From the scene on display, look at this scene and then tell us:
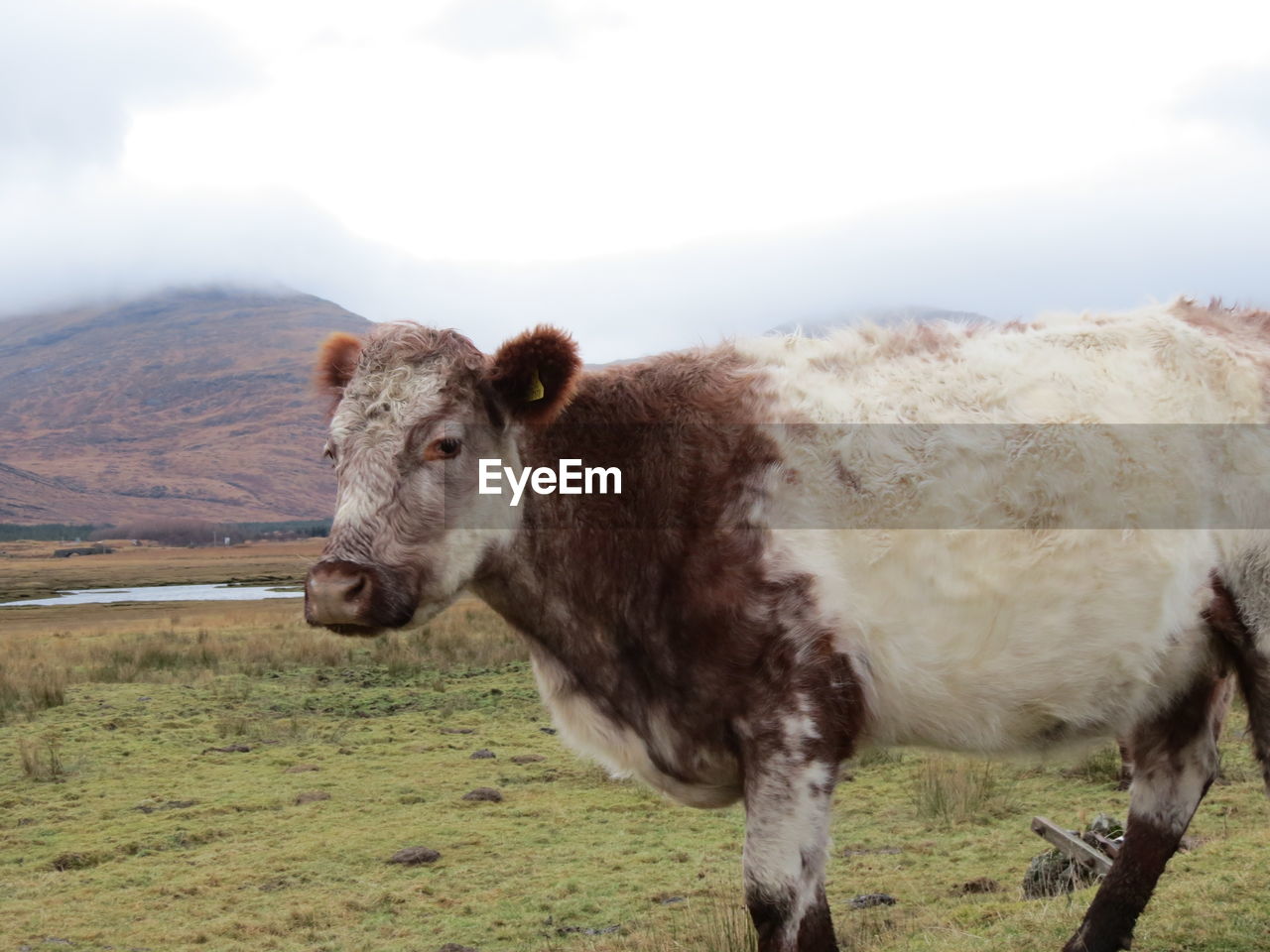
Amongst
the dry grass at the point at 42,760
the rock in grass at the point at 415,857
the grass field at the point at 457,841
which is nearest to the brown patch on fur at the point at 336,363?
the grass field at the point at 457,841

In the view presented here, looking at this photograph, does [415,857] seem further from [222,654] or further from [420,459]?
[222,654]

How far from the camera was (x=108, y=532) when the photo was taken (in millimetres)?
178750

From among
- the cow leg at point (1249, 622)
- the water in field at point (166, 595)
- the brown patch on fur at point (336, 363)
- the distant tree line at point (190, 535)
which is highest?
the brown patch on fur at point (336, 363)

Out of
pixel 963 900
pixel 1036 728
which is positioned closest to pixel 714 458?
pixel 1036 728

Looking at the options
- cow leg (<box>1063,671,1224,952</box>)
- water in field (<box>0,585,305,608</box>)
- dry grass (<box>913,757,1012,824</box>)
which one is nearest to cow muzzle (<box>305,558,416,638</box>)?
cow leg (<box>1063,671,1224,952</box>)

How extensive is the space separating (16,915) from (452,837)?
3.58 metres

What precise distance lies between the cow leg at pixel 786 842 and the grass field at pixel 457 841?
5.44 feet

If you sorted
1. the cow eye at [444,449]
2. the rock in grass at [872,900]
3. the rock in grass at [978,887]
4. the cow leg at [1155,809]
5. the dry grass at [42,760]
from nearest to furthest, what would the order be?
the cow eye at [444,449]
the cow leg at [1155,809]
the rock in grass at [872,900]
the rock in grass at [978,887]
the dry grass at [42,760]

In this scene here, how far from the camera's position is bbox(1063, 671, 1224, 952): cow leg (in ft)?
17.7

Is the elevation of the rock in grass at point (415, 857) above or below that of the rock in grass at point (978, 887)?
below

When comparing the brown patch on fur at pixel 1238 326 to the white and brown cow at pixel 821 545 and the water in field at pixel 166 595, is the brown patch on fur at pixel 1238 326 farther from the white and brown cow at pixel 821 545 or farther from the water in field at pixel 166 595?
the water in field at pixel 166 595

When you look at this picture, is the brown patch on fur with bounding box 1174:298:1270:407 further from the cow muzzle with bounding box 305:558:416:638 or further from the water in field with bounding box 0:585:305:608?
the water in field with bounding box 0:585:305:608

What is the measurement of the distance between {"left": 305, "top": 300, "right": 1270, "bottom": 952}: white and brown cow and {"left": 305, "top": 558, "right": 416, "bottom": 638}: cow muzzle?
0.04ft

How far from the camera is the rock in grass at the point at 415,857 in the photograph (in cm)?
951
